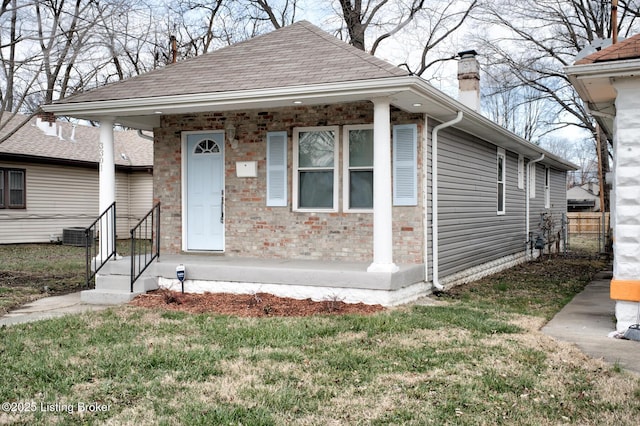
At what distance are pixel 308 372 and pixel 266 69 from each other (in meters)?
5.36

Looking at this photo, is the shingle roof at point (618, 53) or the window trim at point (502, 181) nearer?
the shingle roof at point (618, 53)

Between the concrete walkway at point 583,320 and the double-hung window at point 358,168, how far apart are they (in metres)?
3.21

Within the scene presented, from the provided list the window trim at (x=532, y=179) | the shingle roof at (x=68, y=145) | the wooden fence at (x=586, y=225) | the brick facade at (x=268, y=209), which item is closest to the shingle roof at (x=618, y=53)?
the brick facade at (x=268, y=209)

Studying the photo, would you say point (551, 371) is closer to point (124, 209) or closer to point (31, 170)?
point (31, 170)

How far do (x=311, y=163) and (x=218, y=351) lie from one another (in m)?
4.64

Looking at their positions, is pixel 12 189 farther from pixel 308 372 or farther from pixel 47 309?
pixel 308 372

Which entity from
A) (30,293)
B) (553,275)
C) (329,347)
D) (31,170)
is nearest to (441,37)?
(553,275)

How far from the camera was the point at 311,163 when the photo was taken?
959 cm

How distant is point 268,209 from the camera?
9.75 m

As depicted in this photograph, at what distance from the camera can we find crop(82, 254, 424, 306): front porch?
7824 mm

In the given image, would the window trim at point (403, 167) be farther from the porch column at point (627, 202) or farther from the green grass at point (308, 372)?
the porch column at point (627, 202)

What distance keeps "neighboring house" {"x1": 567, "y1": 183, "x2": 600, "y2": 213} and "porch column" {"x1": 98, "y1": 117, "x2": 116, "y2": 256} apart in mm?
41458

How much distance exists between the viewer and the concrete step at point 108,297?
327 inches

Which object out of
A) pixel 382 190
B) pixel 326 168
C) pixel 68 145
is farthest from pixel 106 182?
pixel 68 145
